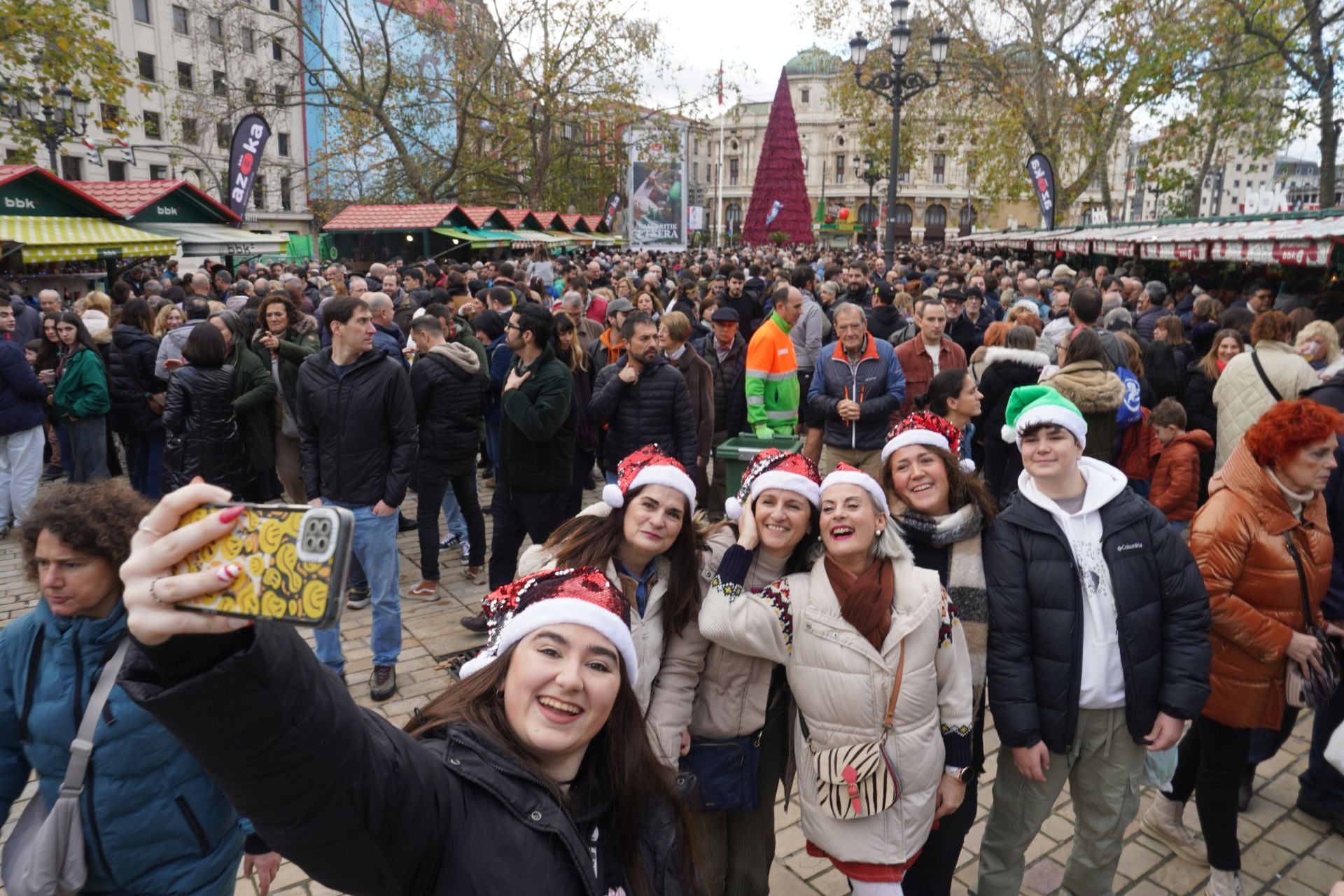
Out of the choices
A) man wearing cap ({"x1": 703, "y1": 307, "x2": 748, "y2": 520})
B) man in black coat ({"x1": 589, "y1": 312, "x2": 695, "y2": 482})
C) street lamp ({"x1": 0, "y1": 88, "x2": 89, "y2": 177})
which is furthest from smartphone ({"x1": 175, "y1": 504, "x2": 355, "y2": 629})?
street lamp ({"x1": 0, "y1": 88, "x2": 89, "y2": 177})

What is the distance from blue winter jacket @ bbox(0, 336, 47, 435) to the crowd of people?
5.06 ft

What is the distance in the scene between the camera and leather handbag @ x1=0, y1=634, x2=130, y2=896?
2039 mm

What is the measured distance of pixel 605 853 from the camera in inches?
66.4

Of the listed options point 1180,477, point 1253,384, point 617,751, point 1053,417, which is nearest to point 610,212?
point 1253,384

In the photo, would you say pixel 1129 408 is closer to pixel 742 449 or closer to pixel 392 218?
pixel 742 449

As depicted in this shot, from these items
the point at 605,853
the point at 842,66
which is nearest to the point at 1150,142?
the point at 842,66

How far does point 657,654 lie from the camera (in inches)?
106

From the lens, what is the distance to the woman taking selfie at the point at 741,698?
2.72 meters

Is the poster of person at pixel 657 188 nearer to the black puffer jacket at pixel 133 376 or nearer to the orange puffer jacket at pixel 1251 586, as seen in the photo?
the black puffer jacket at pixel 133 376

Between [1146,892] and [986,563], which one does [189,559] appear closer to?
[986,563]

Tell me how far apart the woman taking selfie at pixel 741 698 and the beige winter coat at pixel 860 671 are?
0.15 m

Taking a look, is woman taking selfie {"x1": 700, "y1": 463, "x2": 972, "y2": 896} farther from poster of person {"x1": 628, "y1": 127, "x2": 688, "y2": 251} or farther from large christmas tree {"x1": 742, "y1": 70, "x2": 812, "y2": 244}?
large christmas tree {"x1": 742, "y1": 70, "x2": 812, "y2": 244}

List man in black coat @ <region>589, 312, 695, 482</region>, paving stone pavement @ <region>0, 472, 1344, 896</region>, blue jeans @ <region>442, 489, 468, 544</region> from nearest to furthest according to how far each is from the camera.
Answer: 1. paving stone pavement @ <region>0, 472, 1344, 896</region>
2. man in black coat @ <region>589, 312, 695, 482</region>
3. blue jeans @ <region>442, 489, 468, 544</region>

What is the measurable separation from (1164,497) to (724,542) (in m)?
4.01
